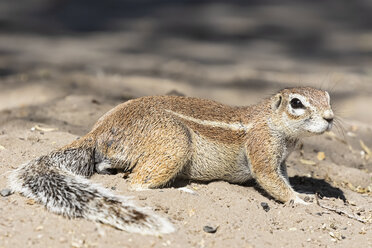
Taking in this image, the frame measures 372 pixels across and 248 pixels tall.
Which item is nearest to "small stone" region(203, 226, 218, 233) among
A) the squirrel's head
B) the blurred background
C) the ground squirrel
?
the ground squirrel

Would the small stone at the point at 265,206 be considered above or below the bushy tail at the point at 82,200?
below

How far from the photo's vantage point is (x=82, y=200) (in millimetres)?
4242

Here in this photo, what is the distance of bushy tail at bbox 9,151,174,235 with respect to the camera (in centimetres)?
410

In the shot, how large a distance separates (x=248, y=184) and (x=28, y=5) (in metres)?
15.0

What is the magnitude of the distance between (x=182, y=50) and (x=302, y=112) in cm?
890

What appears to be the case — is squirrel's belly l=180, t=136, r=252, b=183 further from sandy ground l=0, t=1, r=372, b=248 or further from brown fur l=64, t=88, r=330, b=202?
A: sandy ground l=0, t=1, r=372, b=248

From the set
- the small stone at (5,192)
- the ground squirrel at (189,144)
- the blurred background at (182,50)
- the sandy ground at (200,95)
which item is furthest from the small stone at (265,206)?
the blurred background at (182,50)

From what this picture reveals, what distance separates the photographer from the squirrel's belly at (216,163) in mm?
5191

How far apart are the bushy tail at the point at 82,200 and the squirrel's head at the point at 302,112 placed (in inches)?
65.2

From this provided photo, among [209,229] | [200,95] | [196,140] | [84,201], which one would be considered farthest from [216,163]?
[200,95]

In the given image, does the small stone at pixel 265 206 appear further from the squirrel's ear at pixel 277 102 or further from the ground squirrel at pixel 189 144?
the squirrel's ear at pixel 277 102

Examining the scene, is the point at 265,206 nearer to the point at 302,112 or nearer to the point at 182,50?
the point at 302,112

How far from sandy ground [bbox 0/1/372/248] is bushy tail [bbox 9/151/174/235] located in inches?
2.9

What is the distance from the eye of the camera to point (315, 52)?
541 inches
